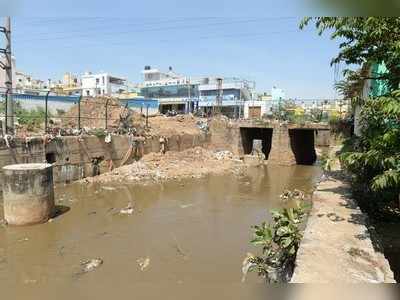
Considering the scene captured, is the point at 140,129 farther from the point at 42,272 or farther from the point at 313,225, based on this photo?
Result: the point at 313,225

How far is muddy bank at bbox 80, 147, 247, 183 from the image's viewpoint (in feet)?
66.0

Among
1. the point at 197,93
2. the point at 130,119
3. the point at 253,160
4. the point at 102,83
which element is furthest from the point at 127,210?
the point at 102,83

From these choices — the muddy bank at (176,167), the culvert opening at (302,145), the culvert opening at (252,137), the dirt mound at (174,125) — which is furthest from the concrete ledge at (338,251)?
the culvert opening at (252,137)

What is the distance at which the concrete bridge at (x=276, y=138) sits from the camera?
2841 cm

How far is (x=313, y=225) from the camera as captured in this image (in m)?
5.73

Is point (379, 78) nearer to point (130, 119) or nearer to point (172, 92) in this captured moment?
point (130, 119)

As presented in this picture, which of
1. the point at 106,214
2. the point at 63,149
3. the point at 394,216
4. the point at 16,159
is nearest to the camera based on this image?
the point at 394,216

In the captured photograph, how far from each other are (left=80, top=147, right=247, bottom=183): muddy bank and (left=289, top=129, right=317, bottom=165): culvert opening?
4.57 meters

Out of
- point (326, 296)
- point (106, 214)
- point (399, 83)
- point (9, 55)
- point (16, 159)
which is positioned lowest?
point (106, 214)

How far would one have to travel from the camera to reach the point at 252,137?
105 ft

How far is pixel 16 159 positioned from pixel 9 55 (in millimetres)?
4152

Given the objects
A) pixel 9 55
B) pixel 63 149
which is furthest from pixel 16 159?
pixel 9 55

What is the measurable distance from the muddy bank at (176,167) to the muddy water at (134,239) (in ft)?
5.50

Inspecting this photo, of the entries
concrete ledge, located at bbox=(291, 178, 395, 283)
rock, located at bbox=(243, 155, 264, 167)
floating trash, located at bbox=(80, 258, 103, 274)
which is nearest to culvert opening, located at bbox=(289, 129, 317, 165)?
rock, located at bbox=(243, 155, 264, 167)
